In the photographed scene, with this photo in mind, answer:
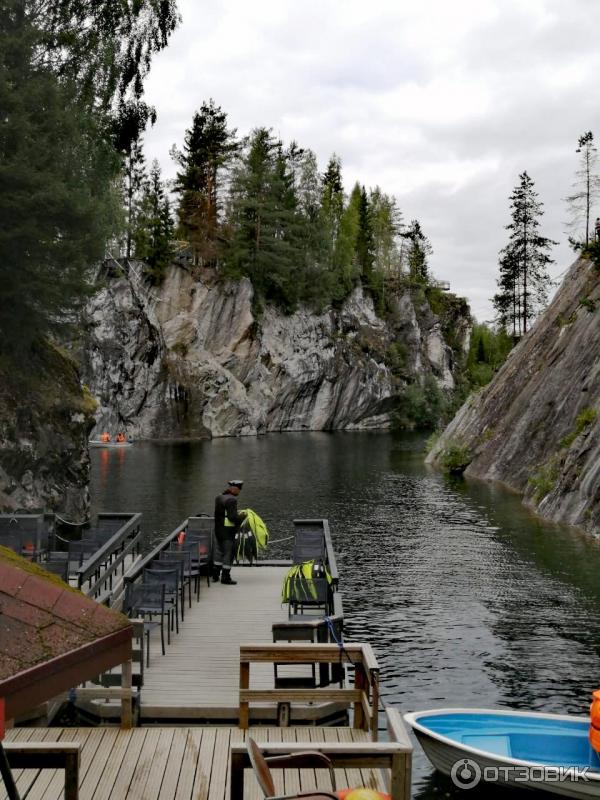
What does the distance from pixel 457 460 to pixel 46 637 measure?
4878 cm

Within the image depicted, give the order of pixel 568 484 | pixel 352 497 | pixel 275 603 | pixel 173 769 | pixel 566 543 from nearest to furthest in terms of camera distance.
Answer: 1. pixel 173 769
2. pixel 275 603
3. pixel 566 543
4. pixel 568 484
5. pixel 352 497

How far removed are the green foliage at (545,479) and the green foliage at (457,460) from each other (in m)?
11.2

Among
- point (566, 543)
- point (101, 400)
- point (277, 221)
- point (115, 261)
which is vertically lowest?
point (566, 543)

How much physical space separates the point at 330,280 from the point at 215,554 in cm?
8871

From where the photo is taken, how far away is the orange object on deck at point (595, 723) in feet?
31.6

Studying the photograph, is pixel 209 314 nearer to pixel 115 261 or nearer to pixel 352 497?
pixel 115 261

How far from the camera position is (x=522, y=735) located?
33.9ft

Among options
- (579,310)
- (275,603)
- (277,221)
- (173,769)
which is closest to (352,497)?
(579,310)

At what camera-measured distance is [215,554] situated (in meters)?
19.1

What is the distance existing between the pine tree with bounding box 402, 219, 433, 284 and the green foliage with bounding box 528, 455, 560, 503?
96530 millimetres

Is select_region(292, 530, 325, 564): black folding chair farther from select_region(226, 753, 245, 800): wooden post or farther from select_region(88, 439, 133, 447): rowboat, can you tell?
select_region(88, 439, 133, 447): rowboat

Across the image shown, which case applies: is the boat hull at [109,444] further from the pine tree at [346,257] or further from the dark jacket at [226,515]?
the dark jacket at [226,515]

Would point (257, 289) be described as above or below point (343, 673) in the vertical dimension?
above

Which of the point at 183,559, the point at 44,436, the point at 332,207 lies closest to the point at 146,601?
the point at 183,559
